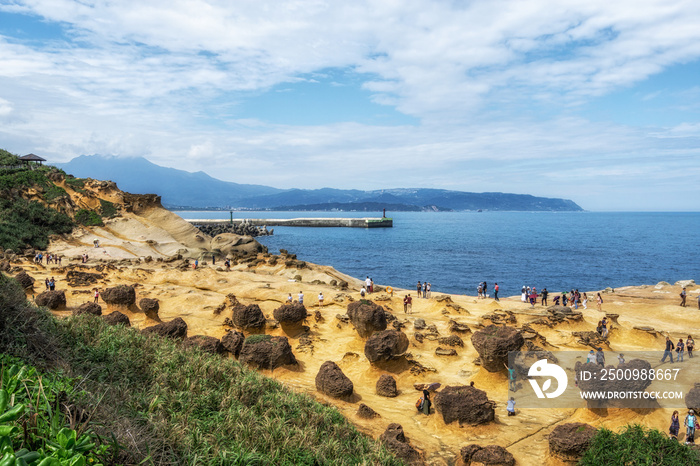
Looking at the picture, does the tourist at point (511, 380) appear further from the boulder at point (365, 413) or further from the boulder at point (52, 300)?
the boulder at point (52, 300)

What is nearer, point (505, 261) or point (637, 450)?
point (637, 450)

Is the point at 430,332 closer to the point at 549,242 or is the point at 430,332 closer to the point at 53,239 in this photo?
the point at 53,239

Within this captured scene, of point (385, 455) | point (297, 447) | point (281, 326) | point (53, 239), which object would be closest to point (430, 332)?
point (281, 326)

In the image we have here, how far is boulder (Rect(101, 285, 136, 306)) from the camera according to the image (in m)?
31.2

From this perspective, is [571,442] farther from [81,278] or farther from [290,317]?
[81,278]

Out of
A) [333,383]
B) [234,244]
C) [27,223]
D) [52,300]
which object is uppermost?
[27,223]

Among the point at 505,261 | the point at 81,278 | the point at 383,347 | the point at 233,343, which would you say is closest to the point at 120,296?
the point at 81,278

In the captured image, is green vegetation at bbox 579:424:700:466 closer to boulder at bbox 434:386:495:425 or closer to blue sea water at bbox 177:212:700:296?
boulder at bbox 434:386:495:425

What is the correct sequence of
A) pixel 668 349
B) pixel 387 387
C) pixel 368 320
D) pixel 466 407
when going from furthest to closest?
pixel 368 320 < pixel 668 349 < pixel 387 387 < pixel 466 407

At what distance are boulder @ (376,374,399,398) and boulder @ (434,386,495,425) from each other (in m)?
3.45

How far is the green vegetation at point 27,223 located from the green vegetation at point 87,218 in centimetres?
154

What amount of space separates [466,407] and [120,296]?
26057 millimetres

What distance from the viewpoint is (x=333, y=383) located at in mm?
19281

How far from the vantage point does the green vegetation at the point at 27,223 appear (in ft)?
170
